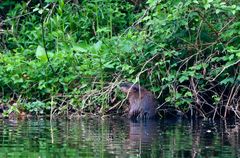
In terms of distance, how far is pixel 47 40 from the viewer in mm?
13742

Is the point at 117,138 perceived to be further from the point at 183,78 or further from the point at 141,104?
the point at 141,104

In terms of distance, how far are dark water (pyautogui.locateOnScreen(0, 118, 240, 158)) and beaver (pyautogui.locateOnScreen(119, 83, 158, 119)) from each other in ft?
1.34

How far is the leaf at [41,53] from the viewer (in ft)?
41.6

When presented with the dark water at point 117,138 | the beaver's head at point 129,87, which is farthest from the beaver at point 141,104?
the dark water at point 117,138

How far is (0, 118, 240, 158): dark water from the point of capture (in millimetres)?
8250

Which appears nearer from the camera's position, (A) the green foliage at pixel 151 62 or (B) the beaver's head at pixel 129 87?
(A) the green foliage at pixel 151 62

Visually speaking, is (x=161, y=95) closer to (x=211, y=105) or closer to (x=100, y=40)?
(x=211, y=105)

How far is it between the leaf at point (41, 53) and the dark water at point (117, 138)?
156 cm

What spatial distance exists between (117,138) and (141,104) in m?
2.58

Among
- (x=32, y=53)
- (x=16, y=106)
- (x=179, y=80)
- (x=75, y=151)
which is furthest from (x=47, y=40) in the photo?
(x=75, y=151)

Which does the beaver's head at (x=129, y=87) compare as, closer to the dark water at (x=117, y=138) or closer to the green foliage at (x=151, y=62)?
the green foliage at (x=151, y=62)

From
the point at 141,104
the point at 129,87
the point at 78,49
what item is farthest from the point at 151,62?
the point at 78,49

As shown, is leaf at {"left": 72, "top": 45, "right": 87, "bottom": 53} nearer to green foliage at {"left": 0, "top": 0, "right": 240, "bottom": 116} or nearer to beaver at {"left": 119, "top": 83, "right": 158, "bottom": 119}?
green foliage at {"left": 0, "top": 0, "right": 240, "bottom": 116}

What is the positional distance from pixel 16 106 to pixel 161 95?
2.08 metres
